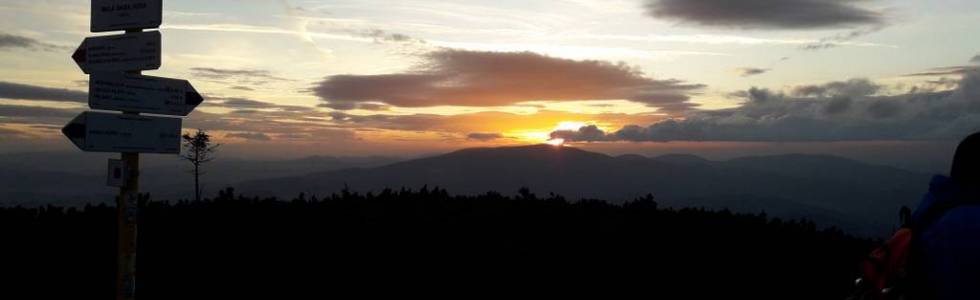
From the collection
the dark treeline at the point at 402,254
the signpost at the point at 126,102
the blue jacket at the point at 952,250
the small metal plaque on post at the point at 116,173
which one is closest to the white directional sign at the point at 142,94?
the signpost at the point at 126,102

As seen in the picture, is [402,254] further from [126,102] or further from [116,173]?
[126,102]

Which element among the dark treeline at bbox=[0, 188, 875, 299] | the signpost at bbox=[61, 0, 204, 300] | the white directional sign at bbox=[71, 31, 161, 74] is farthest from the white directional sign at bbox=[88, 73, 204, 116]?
the dark treeline at bbox=[0, 188, 875, 299]

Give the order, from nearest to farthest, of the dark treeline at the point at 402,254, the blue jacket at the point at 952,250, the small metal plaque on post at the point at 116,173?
the blue jacket at the point at 952,250, the small metal plaque on post at the point at 116,173, the dark treeline at the point at 402,254

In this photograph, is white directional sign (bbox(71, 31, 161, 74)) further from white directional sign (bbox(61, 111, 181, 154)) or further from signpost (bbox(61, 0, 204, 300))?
white directional sign (bbox(61, 111, 181, 154))

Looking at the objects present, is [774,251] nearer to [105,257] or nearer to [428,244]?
[428,244]

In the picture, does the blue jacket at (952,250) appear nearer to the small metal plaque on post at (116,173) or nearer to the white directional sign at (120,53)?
the white directional sign at (120,53)

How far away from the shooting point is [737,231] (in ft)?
33.8

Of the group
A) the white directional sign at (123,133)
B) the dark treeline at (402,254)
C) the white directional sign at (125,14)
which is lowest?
the dark treeline at (402,254)

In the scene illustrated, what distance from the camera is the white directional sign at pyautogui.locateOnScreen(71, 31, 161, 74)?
6691 millimetres

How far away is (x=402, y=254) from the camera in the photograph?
29.3 feet

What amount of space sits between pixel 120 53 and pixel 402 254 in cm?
396

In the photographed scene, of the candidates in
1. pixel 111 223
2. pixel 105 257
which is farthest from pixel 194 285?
pixel 111 223

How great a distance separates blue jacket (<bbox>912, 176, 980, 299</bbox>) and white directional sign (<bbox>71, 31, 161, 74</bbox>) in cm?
634

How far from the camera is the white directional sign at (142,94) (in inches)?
257
